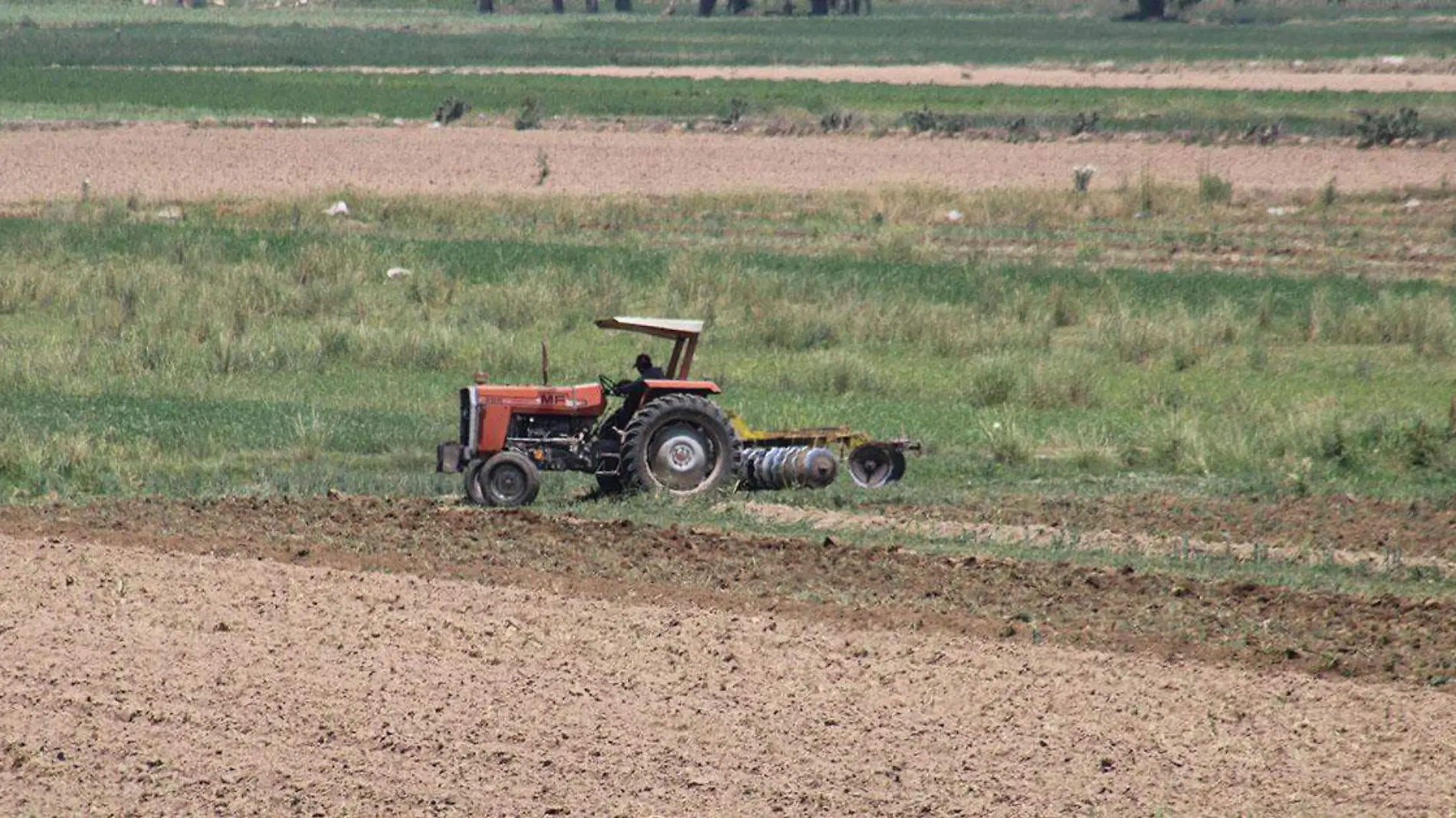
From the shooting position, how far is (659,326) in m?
15.4

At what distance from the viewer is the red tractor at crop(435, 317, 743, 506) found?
1551cm

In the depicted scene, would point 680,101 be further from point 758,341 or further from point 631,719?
point 631,719

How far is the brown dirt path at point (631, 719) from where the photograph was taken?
9.47m

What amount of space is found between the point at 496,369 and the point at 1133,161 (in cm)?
2865

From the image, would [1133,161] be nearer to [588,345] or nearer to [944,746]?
[588,345]

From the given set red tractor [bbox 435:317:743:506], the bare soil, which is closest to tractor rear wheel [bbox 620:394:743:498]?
red tractor [bbox 435:317:743:506]

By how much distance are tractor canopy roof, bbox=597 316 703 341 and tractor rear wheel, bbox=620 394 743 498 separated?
19.5 inches

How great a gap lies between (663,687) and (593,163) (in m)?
38.6

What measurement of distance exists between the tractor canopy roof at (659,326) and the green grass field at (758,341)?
1.86 meters

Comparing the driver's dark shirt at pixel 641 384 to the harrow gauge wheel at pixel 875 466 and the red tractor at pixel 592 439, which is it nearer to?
the red tractor at pixel 592 439

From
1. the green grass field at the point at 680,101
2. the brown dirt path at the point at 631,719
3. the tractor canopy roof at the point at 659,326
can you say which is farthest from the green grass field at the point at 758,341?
the green grass field at the point at 680,101

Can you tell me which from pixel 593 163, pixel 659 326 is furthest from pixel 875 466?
pixel 593 163

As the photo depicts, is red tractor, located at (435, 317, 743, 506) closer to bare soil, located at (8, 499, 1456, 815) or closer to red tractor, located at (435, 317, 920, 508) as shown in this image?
red tractor, located at (435, 317, 920, 508)

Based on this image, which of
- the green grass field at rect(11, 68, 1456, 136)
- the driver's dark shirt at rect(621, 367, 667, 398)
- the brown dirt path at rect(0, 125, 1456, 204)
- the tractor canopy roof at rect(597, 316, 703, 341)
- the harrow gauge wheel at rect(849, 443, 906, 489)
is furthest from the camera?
the green grass field at rect(11, 68, 1456, 136)
